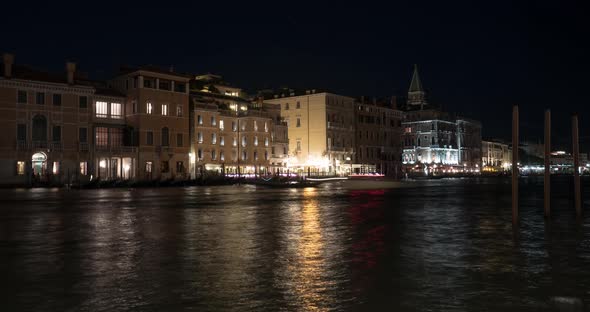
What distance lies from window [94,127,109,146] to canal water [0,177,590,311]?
38222mm

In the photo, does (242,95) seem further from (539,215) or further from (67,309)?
(67,309)

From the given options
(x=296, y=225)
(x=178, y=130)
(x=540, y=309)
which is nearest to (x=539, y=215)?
(x=296, y=225)

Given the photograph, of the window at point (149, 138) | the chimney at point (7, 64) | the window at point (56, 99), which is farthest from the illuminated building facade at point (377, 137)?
the chimney at point (7, 64)

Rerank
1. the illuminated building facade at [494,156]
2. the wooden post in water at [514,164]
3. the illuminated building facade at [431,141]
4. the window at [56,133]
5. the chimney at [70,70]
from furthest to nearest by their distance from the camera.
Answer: the illuminated building facade at [494,156] < the illuminated building facade at [431,141] < the chimney at [70,70] < the window at [56,133] < the wooden post in water at [514,164]

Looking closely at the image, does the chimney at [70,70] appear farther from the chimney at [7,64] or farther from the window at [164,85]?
the window at [164,85]

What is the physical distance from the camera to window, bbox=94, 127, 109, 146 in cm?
5489

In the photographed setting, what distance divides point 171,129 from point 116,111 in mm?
6016

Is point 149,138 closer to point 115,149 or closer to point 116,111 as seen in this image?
point 115,149

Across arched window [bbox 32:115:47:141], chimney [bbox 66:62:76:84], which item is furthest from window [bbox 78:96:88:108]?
arched window [bbox 32:115:47:141]

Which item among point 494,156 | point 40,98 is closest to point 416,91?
point 494,156

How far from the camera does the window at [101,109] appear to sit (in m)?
55.8

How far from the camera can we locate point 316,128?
85.1 metres

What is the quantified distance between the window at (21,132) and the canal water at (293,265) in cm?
3402

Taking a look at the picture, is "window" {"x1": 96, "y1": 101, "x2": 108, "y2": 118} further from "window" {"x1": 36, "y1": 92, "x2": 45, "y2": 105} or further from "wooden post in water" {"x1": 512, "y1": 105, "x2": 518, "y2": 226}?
"wooden post in water" {"x1": 512, "y1": 105, "x2": 518, "y2": 226}
